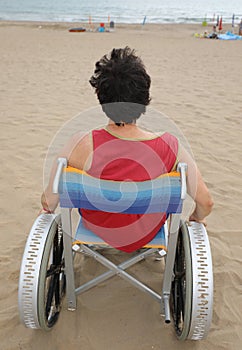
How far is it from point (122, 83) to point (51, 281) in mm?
1121

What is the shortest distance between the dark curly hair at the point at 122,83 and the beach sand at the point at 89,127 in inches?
36.7

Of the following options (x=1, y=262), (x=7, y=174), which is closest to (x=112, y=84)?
(x=1, y=262)

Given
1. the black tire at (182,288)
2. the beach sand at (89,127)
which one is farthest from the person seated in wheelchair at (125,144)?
the beach sand at (89,127)

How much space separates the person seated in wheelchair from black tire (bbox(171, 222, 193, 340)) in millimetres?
214

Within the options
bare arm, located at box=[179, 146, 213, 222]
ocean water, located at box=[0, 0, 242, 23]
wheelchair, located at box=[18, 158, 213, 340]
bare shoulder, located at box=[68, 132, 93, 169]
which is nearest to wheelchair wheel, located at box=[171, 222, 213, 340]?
wheelchair, located at box=[18, 158, 213, 340]

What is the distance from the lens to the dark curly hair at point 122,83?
4.95 ft

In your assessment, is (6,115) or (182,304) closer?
(182,304)

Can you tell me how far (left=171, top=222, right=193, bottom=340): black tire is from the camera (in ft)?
5.57

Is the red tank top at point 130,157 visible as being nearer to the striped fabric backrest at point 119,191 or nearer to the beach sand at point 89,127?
the striped fabric backrest at point 119,191

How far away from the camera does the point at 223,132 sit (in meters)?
4.93

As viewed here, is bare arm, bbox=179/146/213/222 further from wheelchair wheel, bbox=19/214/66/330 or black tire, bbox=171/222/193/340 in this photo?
wheelchair wheel, bbox=19/214/66/330

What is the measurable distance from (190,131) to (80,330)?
3444 millimetres

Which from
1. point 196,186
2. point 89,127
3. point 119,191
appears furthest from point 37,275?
point 89,127

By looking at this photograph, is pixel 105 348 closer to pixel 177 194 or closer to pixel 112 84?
pixel 177 194
